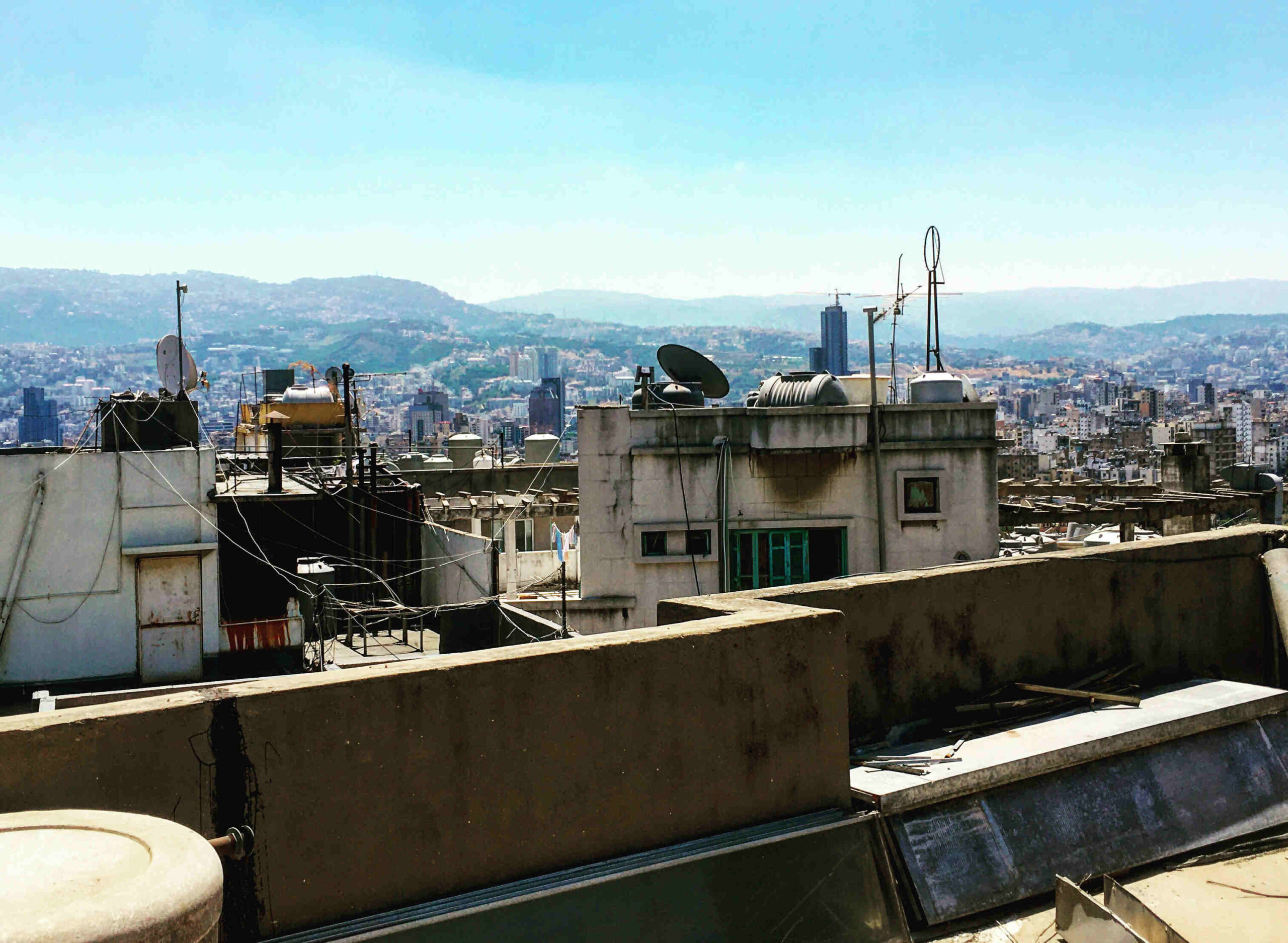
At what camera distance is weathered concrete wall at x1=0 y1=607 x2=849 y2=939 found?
3947 millimetres

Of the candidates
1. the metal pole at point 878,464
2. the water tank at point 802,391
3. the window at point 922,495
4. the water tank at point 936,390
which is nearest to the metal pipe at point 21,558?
the water tank at point 802,391

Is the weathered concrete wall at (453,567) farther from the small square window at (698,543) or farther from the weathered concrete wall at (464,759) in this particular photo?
the weathered concrete wall at (464,759)

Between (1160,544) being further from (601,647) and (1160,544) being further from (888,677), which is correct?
(601,647)

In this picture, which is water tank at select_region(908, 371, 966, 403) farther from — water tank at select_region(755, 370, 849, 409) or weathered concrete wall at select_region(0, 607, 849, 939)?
weathered concrete wall at select_region(0, 607, 849, 939)

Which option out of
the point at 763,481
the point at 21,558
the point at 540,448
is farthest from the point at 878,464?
the point at 540,448

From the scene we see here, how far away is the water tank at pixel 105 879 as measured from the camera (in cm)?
265

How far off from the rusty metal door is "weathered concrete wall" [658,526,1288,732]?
46.8 feet

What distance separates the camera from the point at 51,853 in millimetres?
3080

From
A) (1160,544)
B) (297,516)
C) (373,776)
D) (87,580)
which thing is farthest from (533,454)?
(373,776)

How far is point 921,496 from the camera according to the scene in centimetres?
2041

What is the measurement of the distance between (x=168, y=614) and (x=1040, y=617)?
15047 mm

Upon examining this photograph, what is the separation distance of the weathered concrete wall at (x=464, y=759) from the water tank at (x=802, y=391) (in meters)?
15.9

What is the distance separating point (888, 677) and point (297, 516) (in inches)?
730

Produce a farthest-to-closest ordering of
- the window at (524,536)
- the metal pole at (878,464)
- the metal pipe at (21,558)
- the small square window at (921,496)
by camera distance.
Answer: the window at (524,536) < the small square window at (921,496) < the metal pole at (878,464) < the metal pipe at (21,558)
